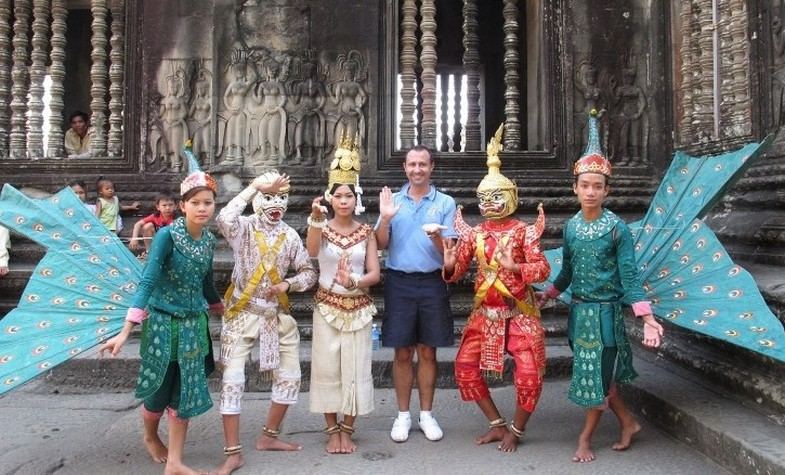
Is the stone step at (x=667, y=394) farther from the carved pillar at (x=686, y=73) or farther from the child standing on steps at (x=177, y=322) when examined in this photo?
the carved pillar at (x=686, y=73)

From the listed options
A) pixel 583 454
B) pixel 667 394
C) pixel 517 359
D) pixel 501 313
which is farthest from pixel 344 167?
pixel 667 394

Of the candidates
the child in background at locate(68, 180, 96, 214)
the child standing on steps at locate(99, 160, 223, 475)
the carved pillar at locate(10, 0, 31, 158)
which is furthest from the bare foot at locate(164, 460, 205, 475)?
the carved pillar at locate(10, 0, 31, 158)

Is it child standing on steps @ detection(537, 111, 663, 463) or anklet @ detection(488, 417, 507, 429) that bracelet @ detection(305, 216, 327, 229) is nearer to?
child standing on steps @ detection(537, 111, 663, 463)

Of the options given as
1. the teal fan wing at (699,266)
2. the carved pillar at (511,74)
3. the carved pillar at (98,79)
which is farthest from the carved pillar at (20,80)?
the teal fan wing at (699,266)

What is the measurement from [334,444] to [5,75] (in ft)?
18.1

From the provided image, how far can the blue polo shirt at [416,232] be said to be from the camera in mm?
3729

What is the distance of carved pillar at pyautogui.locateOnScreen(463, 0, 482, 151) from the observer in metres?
6.34

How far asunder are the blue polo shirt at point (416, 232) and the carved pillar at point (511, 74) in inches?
107

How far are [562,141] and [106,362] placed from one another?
176 inches

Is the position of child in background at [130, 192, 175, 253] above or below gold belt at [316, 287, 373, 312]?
above

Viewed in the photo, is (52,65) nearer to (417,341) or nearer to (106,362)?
(106,362)

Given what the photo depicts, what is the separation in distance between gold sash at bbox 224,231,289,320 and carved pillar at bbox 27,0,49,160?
14.0 feet

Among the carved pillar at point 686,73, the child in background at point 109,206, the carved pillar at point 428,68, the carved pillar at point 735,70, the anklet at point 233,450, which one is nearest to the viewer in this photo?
the anklet at point 233,450

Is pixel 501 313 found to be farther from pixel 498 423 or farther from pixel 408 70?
pixel 408 70
